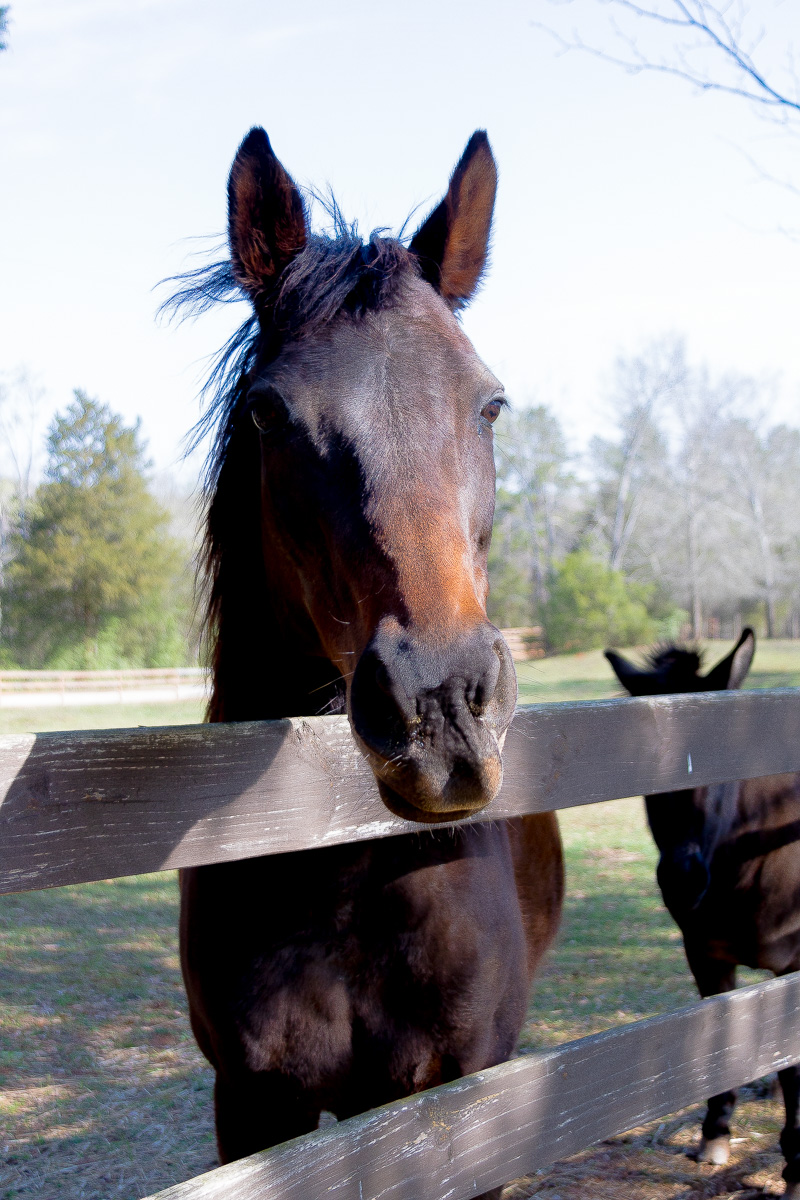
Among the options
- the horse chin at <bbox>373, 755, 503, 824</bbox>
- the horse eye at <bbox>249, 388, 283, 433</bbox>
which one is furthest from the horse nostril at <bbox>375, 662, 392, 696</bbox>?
the horse eye at <bbox>249, 388, 283, 433</bbox>

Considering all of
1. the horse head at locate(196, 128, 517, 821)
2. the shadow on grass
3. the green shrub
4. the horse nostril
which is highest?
the horse head at locate(196, 128, 517, 821)

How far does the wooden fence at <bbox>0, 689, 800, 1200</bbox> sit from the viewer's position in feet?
4.25

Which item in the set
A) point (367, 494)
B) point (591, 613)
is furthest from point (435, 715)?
point (591, 613)

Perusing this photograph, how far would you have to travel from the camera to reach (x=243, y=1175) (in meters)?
1.33

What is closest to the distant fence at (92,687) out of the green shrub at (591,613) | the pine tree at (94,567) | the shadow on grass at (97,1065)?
the pine tree at (94,567)

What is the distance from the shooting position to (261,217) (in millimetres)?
2080

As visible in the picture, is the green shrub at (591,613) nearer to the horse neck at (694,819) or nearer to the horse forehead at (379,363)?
the horse neck at (694,819)

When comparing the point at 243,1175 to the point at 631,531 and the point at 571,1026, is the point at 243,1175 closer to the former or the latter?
the point at 571,1026

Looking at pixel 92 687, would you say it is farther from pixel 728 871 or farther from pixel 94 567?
pixel 728 871

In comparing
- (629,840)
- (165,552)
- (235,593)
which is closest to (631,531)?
(165,552)

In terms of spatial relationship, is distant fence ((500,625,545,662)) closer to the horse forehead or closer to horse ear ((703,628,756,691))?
the horse forehead

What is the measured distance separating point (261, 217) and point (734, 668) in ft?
10.0

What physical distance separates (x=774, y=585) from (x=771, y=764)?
43958mm

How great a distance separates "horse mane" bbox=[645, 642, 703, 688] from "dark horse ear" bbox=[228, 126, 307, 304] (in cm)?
294
